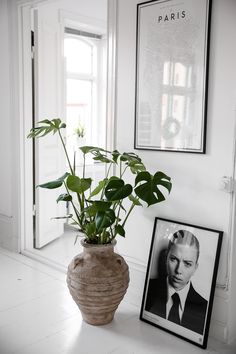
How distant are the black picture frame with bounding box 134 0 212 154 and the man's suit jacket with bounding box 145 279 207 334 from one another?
899mm

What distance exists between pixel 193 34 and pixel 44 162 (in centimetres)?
211

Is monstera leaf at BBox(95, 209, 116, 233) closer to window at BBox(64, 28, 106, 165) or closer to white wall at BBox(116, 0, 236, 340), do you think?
white wall at BBox(116, 0, 236, 340)

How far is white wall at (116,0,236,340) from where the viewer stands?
2.26 meters

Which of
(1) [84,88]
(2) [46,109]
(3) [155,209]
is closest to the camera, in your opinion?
(3) [155,209]

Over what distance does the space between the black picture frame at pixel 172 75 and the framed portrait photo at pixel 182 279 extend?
0.55m

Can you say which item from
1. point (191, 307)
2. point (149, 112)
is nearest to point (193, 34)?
point (149, 112)

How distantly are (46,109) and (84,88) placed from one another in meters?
1.65

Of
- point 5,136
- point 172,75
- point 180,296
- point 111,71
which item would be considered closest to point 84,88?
point 5,136

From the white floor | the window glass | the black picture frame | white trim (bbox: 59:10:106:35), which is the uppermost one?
white trim (bbox: 59:10:106:35)

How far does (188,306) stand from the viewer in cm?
242

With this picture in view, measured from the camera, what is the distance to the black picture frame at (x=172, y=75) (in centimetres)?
236

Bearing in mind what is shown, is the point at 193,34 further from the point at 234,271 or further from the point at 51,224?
the point at 51,224

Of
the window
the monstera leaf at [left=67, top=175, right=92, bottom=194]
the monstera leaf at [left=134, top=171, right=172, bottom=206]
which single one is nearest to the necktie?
the monstera leaf at [left=134, top=171, right=172, bottom=206]

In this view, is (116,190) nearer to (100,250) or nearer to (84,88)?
(100,250)
